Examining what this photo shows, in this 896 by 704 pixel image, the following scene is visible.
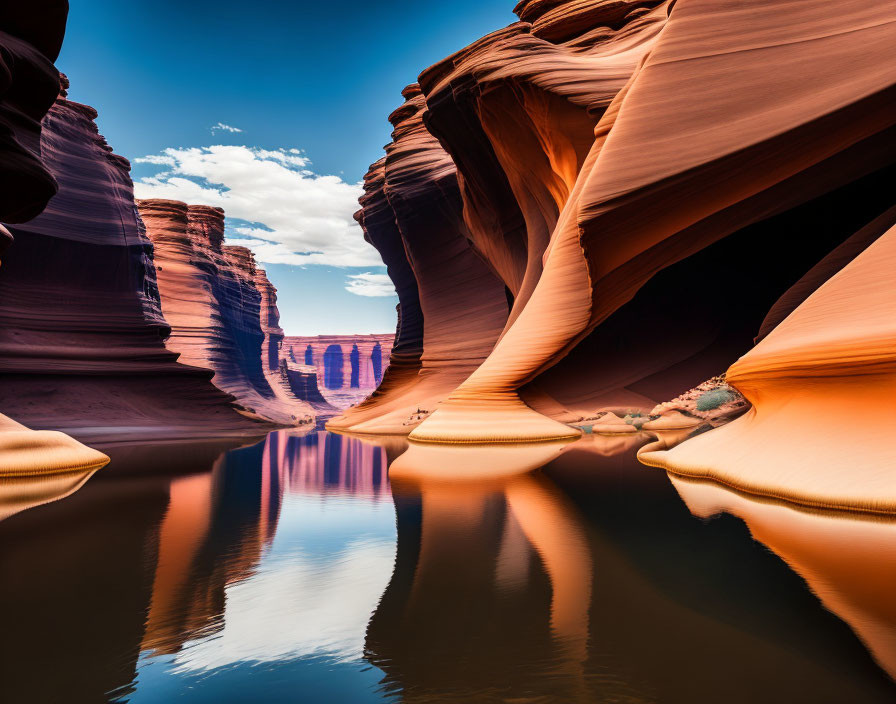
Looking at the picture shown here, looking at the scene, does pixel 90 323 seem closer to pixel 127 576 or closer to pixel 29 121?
pixel 29 121

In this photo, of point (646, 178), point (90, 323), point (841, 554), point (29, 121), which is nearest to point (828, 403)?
point (841, 554)

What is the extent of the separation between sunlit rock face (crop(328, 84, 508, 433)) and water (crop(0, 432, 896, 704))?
15.4m

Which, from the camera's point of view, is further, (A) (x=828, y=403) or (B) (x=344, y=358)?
(B) (x=344, y=358)

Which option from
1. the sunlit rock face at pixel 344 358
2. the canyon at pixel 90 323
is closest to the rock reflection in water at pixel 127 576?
the canyon at pixel 90 323

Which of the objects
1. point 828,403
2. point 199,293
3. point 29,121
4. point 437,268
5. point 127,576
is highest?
point 199,293

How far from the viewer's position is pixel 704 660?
179cm

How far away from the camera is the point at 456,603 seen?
241 cm

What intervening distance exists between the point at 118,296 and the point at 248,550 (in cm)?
2160

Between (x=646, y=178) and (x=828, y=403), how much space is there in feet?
17.2

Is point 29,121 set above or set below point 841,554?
above

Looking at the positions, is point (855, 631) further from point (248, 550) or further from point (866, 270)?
point (866, 270)

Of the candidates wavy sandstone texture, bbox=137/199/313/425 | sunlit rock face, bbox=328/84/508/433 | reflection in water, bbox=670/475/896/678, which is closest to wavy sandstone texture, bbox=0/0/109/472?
reflection in water, bbox=670/475/896/678

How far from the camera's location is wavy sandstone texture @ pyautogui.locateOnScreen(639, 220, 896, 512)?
13.3 ft

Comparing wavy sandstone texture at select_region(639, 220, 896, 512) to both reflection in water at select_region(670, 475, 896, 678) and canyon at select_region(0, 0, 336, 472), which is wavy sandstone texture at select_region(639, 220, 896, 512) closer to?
reflection in water at select_region(670, 475, 896, 678)
